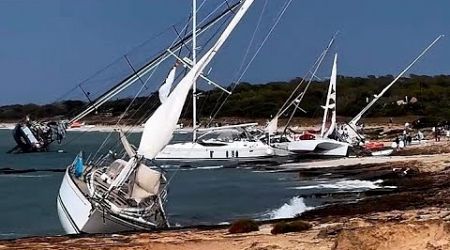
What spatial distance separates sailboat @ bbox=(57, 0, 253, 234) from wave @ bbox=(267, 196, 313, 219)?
9.21 meters

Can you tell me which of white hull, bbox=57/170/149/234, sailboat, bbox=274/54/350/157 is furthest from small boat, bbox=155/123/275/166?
white hull, bbox=57/170/149/234

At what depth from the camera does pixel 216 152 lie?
75125 millimetres

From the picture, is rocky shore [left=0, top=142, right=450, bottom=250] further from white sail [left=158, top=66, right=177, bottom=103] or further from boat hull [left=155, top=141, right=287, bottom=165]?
boat hull [left=155, top=141, right=287, bottom=165]

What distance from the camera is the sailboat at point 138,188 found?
2453cm

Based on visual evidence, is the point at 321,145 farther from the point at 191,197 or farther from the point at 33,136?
the point at 33,136

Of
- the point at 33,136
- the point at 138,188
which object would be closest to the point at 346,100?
the point at 33,136

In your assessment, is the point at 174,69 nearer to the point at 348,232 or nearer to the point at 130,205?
the point at 130,205

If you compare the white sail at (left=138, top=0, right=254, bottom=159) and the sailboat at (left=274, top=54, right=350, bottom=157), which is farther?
the sailboat at (left=274, top=54, right=350, bottom=157)

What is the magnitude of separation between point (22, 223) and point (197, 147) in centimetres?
3773

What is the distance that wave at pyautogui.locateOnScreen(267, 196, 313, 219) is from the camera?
35.1 metres

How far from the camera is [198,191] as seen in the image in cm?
5166

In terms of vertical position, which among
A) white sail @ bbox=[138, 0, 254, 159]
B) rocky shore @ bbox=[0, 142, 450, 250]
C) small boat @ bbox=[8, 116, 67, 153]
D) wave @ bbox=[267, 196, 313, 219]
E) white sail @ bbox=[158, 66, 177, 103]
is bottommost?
small boat @ bbox=[8, 116, 67, 153]

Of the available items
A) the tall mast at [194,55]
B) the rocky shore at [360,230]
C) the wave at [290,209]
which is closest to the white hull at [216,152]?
the tall mast at [194,55]

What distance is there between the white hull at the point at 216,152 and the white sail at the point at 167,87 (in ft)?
147
